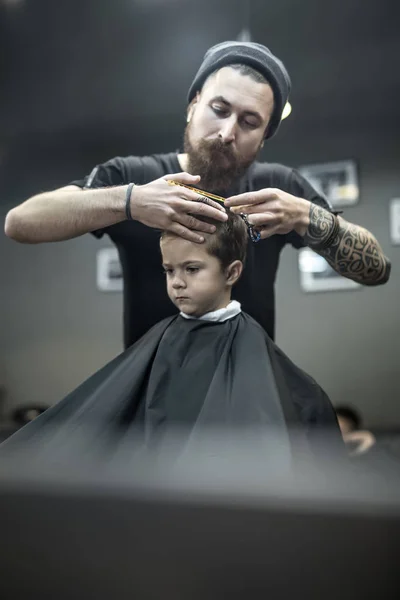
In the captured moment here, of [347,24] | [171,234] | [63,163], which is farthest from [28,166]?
[347,24]

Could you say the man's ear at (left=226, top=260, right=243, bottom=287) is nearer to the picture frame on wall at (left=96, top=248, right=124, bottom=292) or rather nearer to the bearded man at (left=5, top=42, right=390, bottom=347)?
the bearded man at (left=5, top=42, right=390, bottom=347)

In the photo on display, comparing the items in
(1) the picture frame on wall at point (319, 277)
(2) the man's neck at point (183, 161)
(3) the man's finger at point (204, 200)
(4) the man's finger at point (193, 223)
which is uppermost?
(2) the man's neck at point (183, 161)

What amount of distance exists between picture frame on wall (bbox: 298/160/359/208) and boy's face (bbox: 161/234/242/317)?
0.84ft

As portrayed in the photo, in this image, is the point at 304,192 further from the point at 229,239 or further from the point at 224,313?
the point at 224,313

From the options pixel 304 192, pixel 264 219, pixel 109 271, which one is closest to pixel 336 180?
pixel 304 192

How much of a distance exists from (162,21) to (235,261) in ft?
2.11

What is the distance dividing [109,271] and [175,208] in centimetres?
23

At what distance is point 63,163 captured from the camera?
132cm

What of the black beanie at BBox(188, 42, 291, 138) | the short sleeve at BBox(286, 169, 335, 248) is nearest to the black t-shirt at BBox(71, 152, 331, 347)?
the short sleeve at BBox(286, 169, 335, 248)

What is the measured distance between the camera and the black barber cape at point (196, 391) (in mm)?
1128

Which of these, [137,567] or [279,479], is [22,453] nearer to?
[137,567]

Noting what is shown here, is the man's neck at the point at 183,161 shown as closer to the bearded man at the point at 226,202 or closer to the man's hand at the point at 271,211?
the bearded man at the point at 226,202

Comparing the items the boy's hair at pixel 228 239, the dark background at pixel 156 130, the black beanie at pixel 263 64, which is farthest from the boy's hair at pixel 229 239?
the black beanie at pixel 263 64

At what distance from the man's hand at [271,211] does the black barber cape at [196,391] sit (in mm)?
212
